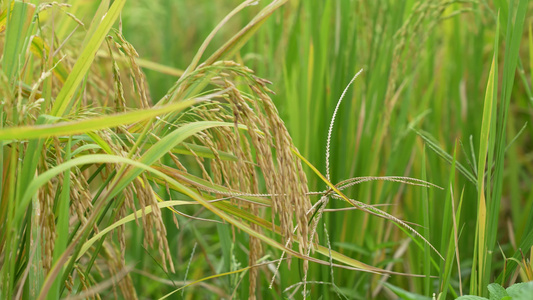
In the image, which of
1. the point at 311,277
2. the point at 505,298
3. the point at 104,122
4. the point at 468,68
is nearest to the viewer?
the point at 104,122

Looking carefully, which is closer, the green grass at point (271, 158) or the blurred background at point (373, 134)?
the green grass at point (271, 158)

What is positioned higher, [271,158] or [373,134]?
[271,158]

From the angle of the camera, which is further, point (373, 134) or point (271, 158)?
point (373, 134)

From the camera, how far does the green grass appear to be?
0.92 meters

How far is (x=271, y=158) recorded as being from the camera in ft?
2.92

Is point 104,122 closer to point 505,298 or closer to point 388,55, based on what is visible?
point 505,298

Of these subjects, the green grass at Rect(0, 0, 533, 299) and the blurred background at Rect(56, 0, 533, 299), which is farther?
the blurred background at Rect(56, 0, 533, 299)

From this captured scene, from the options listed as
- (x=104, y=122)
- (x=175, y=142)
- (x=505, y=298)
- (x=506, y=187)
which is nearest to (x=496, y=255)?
(x=506, y=187)

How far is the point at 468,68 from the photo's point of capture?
217 cm

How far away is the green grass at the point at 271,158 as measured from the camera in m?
0.92

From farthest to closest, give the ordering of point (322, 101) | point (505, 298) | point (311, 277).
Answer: point (322, 101) < point (311, 277) < point (505, 298)

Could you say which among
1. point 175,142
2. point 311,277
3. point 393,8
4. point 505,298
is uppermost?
point 393,8

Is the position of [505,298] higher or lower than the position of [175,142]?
lower

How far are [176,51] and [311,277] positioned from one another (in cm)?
209
